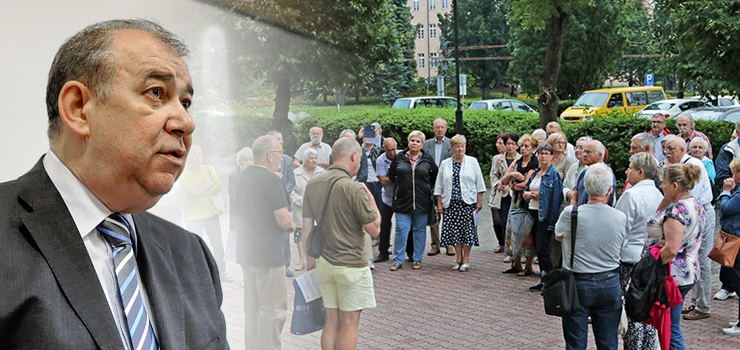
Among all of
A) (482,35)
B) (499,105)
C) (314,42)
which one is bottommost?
(499,105)

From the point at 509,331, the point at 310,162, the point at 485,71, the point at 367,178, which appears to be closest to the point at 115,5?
the point at 509,331

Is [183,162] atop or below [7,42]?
below

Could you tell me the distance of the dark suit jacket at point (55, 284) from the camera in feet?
3.74

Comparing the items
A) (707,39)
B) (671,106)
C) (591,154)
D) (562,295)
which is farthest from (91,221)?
(671,106)

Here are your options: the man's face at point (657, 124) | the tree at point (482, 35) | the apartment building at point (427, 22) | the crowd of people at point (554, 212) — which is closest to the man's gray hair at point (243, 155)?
the crowd of people at point (554, 212)

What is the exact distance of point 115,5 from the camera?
3469mm

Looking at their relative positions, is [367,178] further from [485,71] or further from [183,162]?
[485,71]

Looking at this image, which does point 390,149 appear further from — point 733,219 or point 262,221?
point 733,219

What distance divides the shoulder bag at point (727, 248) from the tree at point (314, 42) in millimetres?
4560

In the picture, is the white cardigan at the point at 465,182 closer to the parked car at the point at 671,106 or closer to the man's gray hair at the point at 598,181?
the man's gray hair at the point at 598,181

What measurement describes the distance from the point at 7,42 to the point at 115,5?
1.71ft

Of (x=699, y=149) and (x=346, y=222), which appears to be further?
(x=699, y=149)

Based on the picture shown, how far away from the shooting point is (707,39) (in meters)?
12.4

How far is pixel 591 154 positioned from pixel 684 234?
2281 millimetres
